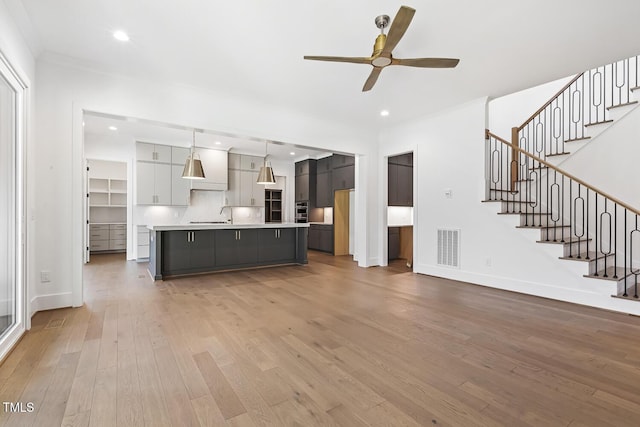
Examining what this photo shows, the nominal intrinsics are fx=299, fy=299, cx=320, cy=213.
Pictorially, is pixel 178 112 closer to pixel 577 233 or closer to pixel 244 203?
pixel 244 203

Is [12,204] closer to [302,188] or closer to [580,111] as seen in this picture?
[302,188]

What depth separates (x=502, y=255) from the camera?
4.61 m

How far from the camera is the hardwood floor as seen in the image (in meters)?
1.68

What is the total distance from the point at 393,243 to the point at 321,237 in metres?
2.27

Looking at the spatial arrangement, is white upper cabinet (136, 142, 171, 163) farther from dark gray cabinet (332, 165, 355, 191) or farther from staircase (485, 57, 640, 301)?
staircase (485, 57, 640, 301)

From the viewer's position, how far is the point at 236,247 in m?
5.83

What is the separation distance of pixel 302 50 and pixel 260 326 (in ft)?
9.98

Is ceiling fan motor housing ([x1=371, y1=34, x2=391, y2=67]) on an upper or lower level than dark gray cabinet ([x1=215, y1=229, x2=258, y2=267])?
upper

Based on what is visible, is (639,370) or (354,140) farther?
(354,140)

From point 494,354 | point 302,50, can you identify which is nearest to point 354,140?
point 302,50

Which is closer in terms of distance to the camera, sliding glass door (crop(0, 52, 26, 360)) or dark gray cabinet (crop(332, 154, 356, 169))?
sliding glass door (crop(0, 52, 26, 360))

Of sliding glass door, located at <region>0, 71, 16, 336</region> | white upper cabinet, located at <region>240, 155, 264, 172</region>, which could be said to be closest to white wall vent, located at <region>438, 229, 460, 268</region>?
white upper cabinet, located at <region>240, 155, 264, 172</region>

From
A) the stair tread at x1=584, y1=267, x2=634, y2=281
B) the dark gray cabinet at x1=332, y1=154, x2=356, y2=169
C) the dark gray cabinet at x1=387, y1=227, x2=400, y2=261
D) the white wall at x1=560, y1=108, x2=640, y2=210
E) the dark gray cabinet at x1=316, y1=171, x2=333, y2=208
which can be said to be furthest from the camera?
the dark gray cabinet at x1=316, y1=171, x2=333, y2=208

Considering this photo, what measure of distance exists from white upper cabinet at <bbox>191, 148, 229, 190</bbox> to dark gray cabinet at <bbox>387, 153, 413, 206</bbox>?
4434 mm
